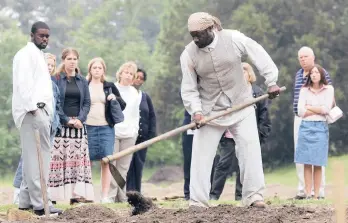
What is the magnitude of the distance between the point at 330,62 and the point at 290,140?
2.84 m

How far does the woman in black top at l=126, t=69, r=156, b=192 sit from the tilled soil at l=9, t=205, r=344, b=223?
417 cm

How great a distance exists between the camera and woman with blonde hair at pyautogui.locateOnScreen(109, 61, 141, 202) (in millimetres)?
15805

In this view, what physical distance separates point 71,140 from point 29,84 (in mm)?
2773

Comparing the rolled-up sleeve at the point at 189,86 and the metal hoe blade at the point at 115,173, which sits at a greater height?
the rolled-up sleeve at the point at 189,86

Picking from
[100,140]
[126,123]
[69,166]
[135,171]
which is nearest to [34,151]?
[69,166]

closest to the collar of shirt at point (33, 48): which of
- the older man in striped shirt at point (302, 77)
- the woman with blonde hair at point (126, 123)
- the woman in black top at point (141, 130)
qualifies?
the woman with blonde hair at point (126, 123)

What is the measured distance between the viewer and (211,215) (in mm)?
11141

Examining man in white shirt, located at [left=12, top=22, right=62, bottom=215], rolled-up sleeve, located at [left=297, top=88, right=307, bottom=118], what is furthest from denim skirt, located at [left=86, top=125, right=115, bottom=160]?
man in white shirt, located at [left=12, top=22, right=62, bottom=215]

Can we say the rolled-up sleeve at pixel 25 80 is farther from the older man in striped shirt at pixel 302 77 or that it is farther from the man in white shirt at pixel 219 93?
the older man in striped shirt at pixel 302 77

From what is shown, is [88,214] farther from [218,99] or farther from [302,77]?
[302,77]

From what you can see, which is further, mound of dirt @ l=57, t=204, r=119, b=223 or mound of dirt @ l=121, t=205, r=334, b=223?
mound of dirt @ l=57, t=204, r=119, b=223

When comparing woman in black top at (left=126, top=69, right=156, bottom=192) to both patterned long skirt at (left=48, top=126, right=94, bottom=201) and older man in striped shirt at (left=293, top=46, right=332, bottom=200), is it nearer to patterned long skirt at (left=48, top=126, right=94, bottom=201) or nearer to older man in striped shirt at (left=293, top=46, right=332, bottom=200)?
patterned long skirt at (left=48, top=126, right=94, bottom=201)

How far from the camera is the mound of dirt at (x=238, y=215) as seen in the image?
10.8 meters

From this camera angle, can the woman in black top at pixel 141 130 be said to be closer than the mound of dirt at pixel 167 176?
Yes
